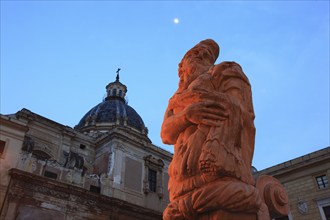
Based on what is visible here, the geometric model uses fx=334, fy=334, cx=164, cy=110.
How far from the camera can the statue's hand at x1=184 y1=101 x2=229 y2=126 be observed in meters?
3.31

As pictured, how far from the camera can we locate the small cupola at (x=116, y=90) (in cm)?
4753

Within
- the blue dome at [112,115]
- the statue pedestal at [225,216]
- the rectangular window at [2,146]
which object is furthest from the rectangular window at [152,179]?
the statue pedestal at [225,216]

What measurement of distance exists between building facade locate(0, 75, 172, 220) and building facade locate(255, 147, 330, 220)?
8919mm

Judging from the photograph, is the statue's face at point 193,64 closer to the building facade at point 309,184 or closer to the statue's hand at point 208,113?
the statue's hand at point 208,113

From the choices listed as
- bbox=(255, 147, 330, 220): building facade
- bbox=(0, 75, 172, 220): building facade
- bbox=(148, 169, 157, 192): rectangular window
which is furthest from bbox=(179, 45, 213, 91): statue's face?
bbox=(148, 169, 157, 192): rectangular window

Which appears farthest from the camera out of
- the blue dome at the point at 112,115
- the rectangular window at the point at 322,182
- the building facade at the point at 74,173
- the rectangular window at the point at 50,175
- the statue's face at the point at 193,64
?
the blue dome at the point at 112,115

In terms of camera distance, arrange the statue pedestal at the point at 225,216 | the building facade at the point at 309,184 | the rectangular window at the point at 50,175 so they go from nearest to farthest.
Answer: the statue pedestal at the point at 225,216 < the building facade at the point at 309,184 < the rectangular window at the point at 50,175

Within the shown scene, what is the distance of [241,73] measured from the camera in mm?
3791

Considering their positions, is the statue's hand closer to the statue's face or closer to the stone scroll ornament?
the stone scroll ornament

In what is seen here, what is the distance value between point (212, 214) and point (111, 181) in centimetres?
2144

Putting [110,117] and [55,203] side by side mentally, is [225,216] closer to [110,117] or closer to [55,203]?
[55,203]

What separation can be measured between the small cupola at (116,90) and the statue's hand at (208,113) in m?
44.5

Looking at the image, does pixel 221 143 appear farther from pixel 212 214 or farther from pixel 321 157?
pixel 321 157

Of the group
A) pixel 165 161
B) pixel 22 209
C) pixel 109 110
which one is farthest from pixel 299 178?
pixel 109 110
